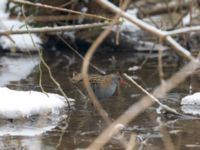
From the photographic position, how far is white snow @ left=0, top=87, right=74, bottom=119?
685cm

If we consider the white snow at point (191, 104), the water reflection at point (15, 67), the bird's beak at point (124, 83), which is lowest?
the water reflection at point (15, 67)

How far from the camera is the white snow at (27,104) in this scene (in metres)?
6.85

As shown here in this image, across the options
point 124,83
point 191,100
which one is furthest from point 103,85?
point 124,83

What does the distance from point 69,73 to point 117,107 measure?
9.81 feet

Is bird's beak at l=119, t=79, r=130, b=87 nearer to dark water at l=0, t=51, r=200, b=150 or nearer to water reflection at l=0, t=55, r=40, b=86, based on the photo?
dark water at l=0, t=51, r=200, b=150

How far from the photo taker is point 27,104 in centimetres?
703

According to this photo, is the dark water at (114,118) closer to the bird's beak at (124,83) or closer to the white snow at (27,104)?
the bird's beak at (124,83)

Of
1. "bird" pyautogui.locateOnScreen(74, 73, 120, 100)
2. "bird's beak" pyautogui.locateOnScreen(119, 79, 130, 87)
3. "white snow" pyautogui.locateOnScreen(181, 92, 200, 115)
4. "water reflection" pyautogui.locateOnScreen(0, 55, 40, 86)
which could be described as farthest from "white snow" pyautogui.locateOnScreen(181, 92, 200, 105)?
"water reflection" pyautogui.locateOnScreen(0, 55, 40, 86)

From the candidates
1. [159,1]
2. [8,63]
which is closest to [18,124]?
[8,63]

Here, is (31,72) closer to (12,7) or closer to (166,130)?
(12,7)

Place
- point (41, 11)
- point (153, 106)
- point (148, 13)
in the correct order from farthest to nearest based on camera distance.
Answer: point (148, 13), point (41, 11), point (153, 106)

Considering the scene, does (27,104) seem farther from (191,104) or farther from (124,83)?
(124,83)

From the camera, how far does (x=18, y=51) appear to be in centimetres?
1316

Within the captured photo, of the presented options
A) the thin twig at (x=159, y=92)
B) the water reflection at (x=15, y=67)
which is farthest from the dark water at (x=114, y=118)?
the thin twig at (x=159, y=92)
